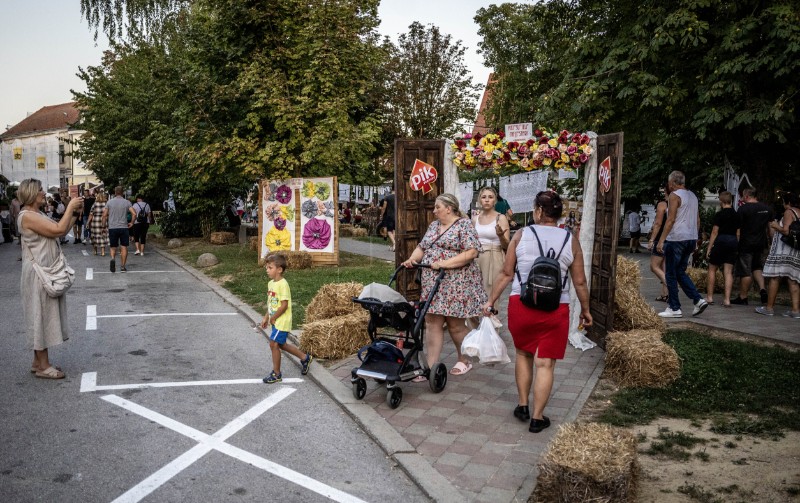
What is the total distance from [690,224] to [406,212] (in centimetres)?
403

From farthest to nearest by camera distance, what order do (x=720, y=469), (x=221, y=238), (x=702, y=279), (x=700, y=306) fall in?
1. (x=221, y=238)
2. (x=702, y=279)
3. (x=700, y=306)
4. (x=720, y=469)

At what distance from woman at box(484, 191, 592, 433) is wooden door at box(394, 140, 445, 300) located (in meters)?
3.91

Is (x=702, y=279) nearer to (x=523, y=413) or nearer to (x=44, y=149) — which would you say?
(x=523, y=413)

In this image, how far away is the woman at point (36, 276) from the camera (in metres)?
6.64

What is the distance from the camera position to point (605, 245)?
317 inches

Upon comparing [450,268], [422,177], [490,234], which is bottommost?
[450,268]

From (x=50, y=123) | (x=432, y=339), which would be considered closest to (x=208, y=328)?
(x=432, y=339)

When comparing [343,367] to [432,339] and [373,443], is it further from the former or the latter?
[373,443]

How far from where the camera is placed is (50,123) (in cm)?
9138

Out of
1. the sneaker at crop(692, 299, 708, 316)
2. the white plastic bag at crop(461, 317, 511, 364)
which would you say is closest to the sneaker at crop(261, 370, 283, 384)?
the white plastic bag at crop(461, 317, 511, 364)

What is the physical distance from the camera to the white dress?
6656 mm

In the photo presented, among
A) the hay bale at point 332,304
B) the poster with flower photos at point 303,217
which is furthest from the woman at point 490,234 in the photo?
the poster with flower photos at point 303,217

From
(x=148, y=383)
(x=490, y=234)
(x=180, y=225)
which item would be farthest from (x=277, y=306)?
(x=180, y=225)

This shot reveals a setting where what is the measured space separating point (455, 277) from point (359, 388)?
1.43m
